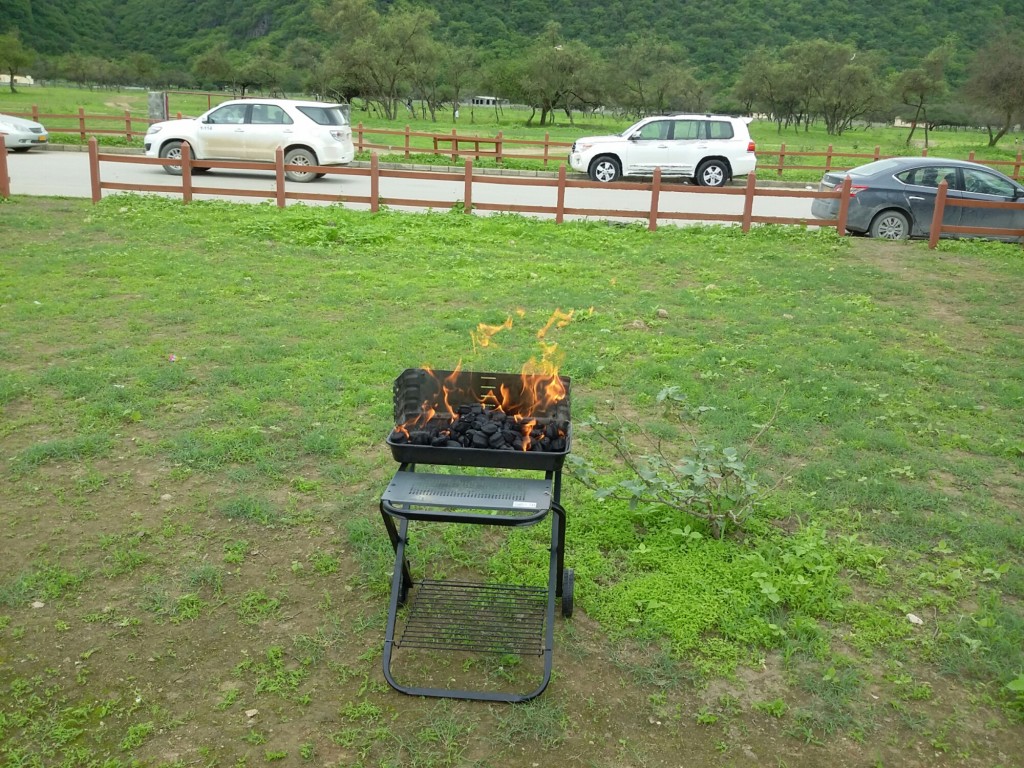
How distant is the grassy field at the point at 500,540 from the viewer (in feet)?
10.7

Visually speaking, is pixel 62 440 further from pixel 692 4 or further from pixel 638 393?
pixel 692 4

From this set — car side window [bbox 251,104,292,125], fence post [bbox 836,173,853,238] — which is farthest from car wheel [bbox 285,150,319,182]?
fence post [bbox 836,173,853,238]

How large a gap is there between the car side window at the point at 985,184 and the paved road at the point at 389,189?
10.4ft

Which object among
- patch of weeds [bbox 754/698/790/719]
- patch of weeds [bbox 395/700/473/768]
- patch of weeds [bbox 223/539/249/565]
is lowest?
patch of weeds [bbox 395/700/473/768]

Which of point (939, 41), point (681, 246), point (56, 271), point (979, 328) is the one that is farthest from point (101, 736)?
point (939, 41)

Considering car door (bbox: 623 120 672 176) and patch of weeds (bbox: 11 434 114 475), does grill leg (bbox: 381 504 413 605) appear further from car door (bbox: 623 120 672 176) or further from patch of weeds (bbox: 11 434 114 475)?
car door (bbox: 623 120 672 176)

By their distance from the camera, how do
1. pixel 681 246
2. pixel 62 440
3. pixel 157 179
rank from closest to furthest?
pixel 62 440 → pixel 681 246 → pixel 157 179

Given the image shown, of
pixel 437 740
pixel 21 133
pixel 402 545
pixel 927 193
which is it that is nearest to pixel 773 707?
pixel 437 740

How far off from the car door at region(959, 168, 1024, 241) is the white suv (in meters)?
6.32

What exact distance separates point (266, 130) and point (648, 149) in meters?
8.33

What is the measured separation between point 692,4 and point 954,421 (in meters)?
74.7

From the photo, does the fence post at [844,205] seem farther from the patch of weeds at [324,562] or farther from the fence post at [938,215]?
the patch of weeds at [324,562]

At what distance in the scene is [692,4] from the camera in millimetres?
72750

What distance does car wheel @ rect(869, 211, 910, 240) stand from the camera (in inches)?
538
